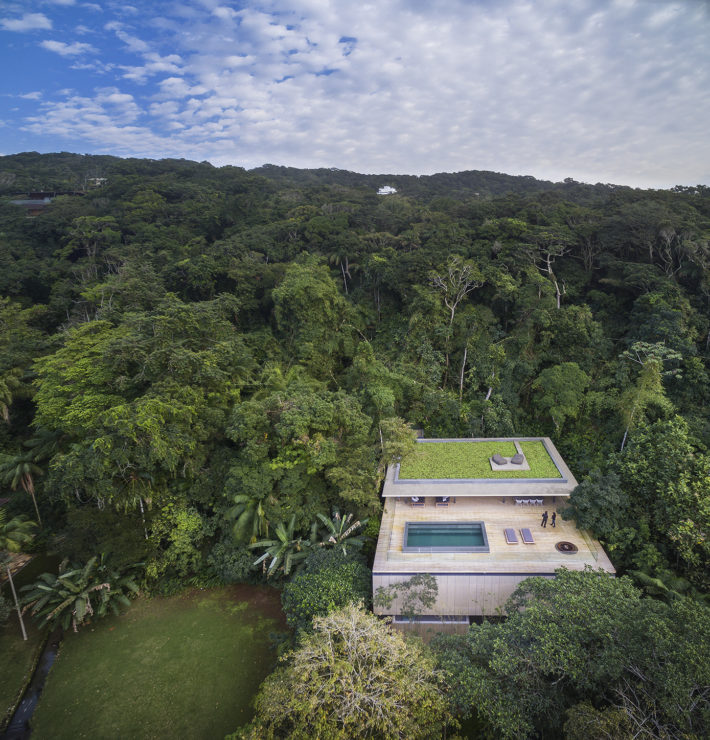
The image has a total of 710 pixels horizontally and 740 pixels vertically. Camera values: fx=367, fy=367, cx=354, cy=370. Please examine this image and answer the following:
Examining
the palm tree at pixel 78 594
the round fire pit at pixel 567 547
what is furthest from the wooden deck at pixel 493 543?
the palm tree at pixel 78 594

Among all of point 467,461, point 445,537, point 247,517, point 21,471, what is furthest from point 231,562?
point 467,461

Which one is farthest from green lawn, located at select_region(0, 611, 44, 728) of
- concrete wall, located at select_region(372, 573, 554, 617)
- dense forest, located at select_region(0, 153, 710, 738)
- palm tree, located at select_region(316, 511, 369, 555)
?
concrete wall, located at select_region(372, 573, 554, 617)

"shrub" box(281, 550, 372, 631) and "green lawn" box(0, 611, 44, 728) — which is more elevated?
"shrub" box(281, 550, 372, 631)

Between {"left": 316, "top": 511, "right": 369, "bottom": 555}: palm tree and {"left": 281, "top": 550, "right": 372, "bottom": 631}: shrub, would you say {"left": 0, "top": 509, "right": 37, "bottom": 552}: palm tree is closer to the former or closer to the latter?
{"left": 281, "top": 550, "right": 372, "bottom": 631}: shrub

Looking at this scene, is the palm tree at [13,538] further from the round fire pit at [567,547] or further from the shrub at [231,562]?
the round fire pit at [567,547]

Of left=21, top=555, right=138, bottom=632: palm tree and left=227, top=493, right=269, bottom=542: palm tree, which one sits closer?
left=21, top=555, right=138, bottom=632: palm tree

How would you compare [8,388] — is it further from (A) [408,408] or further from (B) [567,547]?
(B) [567,547]

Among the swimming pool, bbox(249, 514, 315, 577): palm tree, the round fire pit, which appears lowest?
bbox(249, 514, 315, 577): palm tree
